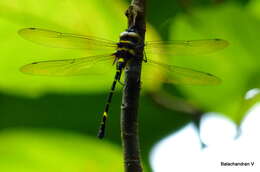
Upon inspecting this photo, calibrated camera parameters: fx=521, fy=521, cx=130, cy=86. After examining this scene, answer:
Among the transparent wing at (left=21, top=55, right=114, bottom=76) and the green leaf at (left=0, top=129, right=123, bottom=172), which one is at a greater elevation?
the transparent wing at (left=21, top=55, right=114, bottom=76)

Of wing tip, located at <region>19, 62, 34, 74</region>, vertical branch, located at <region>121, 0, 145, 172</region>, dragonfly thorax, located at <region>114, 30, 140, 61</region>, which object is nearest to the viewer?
vertical branch, located at <region>121, 0, 145, 172</region>

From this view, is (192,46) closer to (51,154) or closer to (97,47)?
(97,47)

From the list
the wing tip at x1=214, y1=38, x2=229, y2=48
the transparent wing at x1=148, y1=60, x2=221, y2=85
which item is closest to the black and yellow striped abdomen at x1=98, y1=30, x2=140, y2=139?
the transparent wing at x1=148, y1=60, x2=221, y2=85

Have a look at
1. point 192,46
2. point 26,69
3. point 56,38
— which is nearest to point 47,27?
point 56,38

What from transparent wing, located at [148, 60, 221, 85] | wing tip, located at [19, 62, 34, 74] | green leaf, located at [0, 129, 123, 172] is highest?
transparent wing, located at [148, 60, 221, 85]

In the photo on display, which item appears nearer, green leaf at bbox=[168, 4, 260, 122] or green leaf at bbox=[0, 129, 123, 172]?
green leaf at bbox=[0, 129, 123, 172]

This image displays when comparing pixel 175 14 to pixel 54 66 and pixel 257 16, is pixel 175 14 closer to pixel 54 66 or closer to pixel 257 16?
pixel 257 16

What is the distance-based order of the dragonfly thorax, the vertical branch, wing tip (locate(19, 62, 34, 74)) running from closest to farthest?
the vertical branch, the dragonfly thorax, wing tip (locate(19, 62, 34, 74))

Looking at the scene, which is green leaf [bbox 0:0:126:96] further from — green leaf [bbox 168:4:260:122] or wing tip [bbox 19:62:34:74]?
green leaf [bbox 168:4:260:122]
